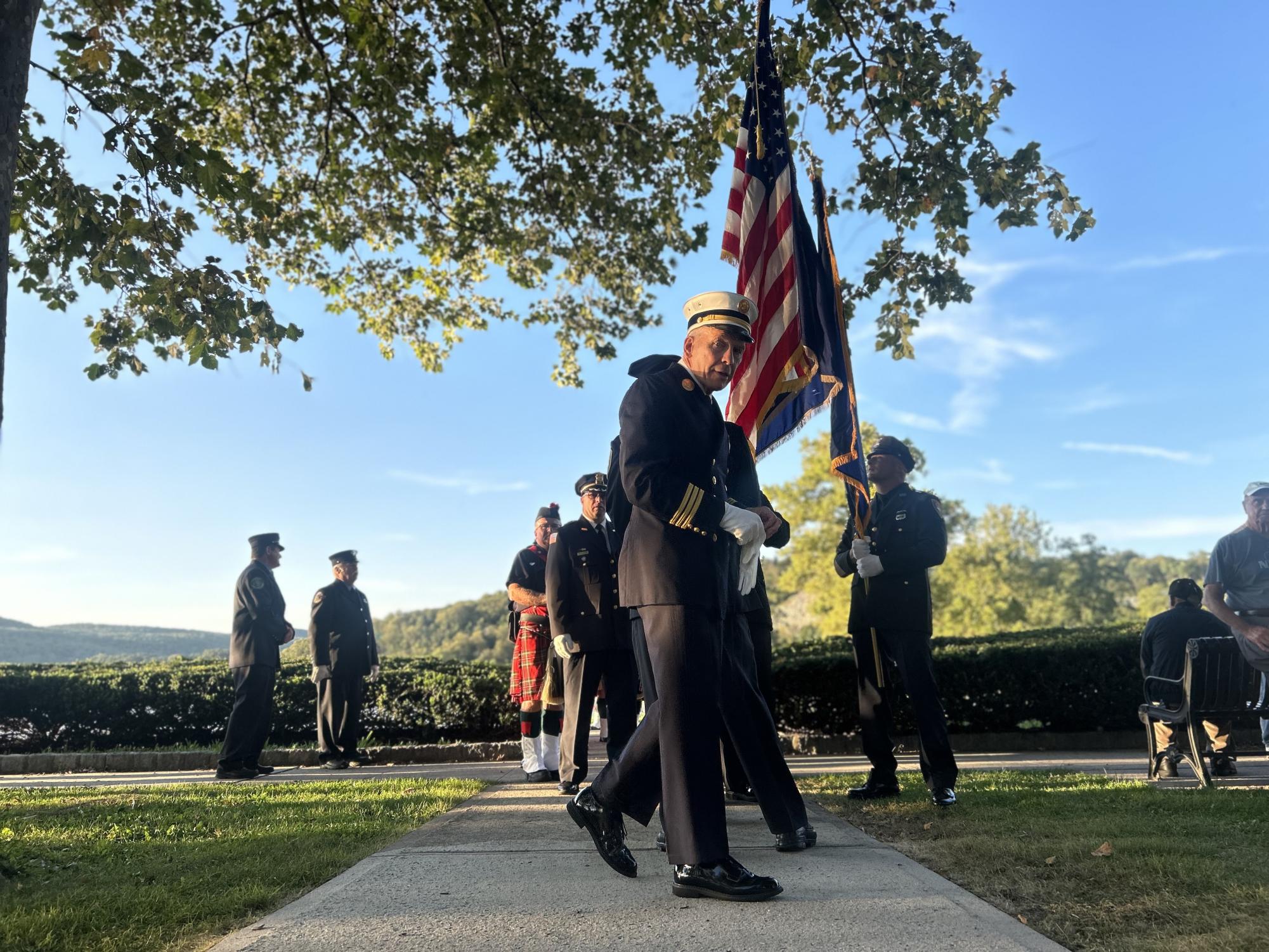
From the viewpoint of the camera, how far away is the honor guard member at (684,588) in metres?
3.50

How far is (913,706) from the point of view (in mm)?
5574

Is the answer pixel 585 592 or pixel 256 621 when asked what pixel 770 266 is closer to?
pixel 585 592

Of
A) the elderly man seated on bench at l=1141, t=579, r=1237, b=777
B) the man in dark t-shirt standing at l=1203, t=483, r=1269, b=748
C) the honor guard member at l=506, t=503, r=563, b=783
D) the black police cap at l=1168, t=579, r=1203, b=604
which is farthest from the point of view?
the honor guard member at l=506, t=503, r=563, b=783

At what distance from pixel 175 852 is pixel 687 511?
116 inches

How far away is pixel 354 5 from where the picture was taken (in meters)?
9.30

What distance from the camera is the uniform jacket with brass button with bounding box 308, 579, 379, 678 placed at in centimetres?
1048

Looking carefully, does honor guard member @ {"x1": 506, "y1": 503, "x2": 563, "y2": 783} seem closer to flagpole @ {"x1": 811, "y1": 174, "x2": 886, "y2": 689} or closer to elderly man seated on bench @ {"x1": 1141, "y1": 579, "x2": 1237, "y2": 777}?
flagpole @ {"x1": 811, "y1": 174, "x2": 886, "y2": 689}

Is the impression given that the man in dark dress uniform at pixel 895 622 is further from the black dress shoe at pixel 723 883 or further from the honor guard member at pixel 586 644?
the black dress shoe at pixel 723 883

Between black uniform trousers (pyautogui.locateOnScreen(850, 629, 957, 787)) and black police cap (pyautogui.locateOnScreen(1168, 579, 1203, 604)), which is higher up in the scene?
black police cap (pyautogui.locateOnScreen(1168, 579, 1203, 604))

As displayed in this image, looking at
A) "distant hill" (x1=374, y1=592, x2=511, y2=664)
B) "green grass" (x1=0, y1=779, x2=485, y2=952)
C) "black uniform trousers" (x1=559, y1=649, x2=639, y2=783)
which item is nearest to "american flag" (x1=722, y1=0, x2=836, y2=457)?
"black uniform trousers" (x1=559, y1=649, x2=639, y2=783)

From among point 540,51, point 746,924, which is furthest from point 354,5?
point 746,924

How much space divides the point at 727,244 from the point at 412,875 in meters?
4.79

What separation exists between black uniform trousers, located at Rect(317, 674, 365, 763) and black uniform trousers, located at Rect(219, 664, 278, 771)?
34.6 inches

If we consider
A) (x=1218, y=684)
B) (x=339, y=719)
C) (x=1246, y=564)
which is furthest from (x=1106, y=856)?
(x=339, y=719)
